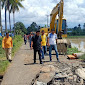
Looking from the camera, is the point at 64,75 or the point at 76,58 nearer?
the point at 64,75

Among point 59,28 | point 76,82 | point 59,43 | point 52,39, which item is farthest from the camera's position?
point 59,28

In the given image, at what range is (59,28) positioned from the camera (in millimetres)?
14391

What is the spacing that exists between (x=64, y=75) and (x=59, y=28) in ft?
28.1

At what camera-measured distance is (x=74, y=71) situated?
6715mm

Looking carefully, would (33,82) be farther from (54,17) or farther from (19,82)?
(54,17)

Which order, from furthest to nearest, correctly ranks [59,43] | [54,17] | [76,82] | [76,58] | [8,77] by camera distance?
[54,17]
[59,43]
[76,58]
[8,77]
[76,82]

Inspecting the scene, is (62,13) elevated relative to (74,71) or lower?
elevated

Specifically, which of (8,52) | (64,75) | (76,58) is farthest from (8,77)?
(76,58)

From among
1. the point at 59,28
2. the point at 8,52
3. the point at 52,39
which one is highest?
the point at 59,28

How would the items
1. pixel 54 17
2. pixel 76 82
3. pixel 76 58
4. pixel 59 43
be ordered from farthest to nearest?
1. pixel 54 17
2. pixel 59 43
3. pixel 76 58
4. pixel 76 82

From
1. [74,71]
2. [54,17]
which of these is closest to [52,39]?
[74,71]

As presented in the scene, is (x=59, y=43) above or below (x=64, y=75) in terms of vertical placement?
above

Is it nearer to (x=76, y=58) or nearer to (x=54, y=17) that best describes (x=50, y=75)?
(x=76, y=58)

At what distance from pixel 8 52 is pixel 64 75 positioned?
4.42 m
